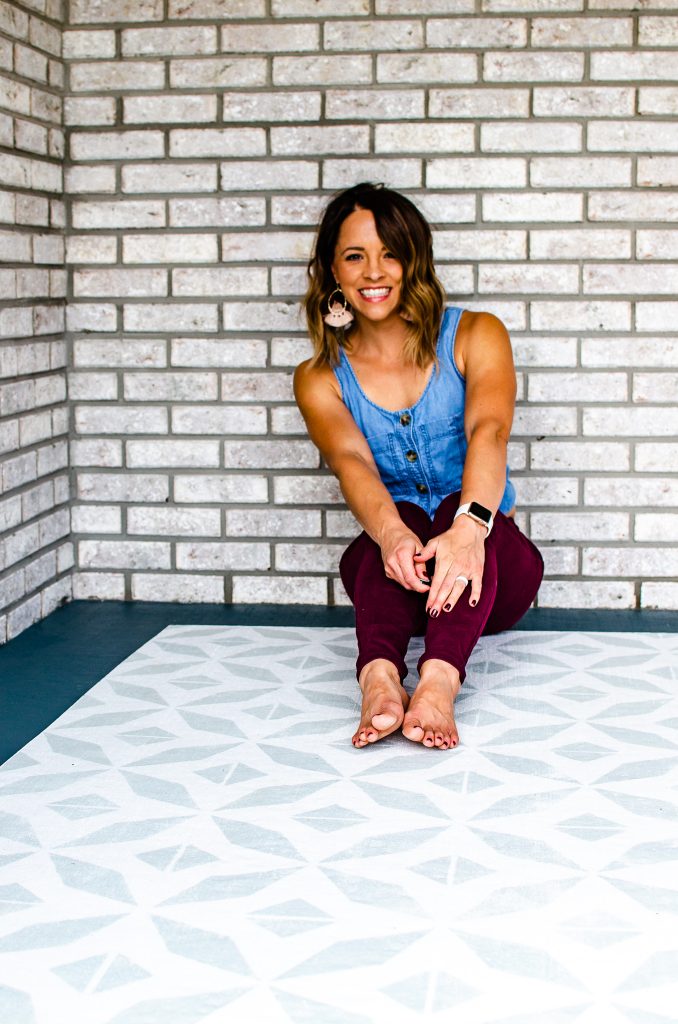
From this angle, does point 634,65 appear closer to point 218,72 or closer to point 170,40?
point 218,72

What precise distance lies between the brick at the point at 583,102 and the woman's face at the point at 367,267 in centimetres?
81

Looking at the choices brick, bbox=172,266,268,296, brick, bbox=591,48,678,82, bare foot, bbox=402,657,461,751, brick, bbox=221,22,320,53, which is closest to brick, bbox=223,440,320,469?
brick, bbox=172,266,268,296

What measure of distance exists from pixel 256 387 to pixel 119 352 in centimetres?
43

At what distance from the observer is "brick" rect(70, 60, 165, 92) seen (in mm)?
3578

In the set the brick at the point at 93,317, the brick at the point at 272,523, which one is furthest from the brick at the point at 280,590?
the brick at the point at 93,317

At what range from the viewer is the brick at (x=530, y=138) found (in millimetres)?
3469

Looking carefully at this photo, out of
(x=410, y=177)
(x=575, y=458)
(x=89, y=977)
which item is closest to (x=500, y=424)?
(x=575, y=458)

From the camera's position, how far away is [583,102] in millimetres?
3463

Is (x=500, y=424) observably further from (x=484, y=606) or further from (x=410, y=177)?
(x=410, y=177)

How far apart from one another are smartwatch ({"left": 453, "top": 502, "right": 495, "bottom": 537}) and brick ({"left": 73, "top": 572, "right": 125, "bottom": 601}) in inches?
56.9

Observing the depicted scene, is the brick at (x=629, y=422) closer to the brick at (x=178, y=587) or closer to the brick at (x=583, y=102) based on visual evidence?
the brick at (x=583, y=102)

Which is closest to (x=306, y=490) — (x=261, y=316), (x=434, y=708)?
(x=261, y=316)

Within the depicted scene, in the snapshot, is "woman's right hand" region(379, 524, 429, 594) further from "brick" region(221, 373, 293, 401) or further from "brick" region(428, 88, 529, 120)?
"brick" region(428, 88, 529, 120)

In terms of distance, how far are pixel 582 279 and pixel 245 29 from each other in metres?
1.20
